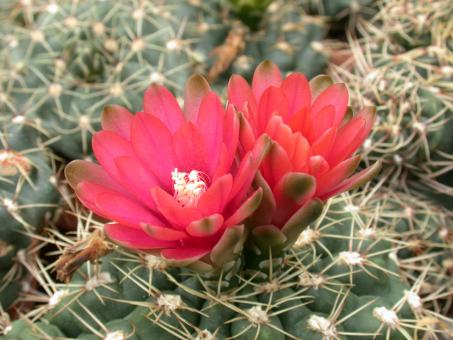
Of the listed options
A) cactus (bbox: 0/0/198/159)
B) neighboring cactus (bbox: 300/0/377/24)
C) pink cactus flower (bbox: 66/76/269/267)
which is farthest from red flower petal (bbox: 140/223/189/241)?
neighboring cactus (bbox: 300/0/377/24)

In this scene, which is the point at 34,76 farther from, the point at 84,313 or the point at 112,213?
the point at 112,213

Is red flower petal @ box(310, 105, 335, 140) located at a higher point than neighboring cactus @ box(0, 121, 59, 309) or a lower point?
higher

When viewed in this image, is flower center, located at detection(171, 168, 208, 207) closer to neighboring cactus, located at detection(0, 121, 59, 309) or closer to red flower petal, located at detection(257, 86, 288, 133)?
red flower petal, located at detection(257, 86, 288, 133)

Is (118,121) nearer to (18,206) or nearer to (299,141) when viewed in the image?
(299,141)

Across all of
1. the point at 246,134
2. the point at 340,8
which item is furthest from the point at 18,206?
the point at 340,8

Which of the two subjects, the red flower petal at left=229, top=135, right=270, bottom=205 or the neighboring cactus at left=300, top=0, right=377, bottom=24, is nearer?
the red flower petal at left=229, top=135, right=270, bottom=205

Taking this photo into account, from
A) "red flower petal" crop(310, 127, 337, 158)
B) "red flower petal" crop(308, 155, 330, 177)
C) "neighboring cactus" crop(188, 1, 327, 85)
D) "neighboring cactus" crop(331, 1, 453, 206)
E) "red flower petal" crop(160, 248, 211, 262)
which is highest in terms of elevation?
"red flower petal" crop(310, 127, 337, 158)

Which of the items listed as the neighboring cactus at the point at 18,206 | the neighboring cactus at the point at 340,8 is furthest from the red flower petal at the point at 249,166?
the neighboring cactus at the point at 340,8
